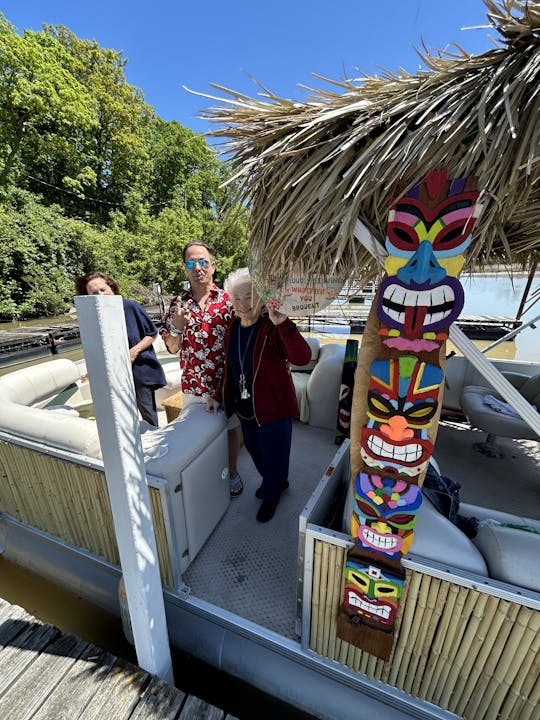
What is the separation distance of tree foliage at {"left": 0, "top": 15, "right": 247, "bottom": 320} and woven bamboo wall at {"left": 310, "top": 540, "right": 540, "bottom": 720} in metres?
11.7

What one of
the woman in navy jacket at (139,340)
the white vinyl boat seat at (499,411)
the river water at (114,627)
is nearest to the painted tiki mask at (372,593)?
the river water at (114,627)

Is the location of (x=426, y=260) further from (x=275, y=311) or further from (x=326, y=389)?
(x=326, y=389)

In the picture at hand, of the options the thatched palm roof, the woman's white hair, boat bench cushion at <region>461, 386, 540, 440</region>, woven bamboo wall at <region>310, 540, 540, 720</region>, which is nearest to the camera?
the thatched palm roof

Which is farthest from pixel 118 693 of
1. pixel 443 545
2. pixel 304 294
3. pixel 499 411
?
pixel 499 411

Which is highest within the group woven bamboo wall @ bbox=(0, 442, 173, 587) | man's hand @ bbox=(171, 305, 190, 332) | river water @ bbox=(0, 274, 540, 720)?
man's hand @ bbox=(171, 305, 190, 332)

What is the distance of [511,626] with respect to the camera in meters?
1.09

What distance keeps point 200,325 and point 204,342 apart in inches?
4.3

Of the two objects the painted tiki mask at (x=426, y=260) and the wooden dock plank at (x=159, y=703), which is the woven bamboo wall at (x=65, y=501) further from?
the painted tiki mask at (x=426, y=260)

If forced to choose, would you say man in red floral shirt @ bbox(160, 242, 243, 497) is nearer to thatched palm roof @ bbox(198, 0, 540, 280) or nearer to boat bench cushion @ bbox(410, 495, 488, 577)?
thatched palm roof @ bbox(198, 0, 540, 280)

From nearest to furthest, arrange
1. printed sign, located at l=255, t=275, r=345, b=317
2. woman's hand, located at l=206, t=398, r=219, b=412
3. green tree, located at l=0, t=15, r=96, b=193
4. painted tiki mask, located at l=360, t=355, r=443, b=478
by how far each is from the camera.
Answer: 1. painted tiki mask, located at l=360, t=355, r=443, b=478
2. printed sign, located at l=255, t=275, r=345, b=317
3. woman's hand, located at l=206, t=398, r=219, b=412
4. green tree, located at l=0, t=15, r=96, b=193

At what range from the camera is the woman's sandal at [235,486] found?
2.38 metres

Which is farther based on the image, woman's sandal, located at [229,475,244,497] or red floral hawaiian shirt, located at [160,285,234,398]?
woman's sandal, located at [229,475,244,497]

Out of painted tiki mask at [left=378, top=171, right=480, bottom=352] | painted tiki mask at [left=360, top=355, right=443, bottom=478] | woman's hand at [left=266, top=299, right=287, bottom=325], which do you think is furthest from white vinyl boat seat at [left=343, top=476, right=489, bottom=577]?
woman's hand at [left=266, top=299, right=287, bottom=325]

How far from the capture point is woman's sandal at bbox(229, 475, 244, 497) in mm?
2377
